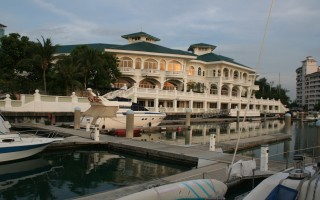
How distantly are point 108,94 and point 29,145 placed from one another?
85.3 feet

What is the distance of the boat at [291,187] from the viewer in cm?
595

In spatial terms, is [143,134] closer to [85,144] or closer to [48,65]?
[85,144]

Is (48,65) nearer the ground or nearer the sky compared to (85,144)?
nearer the sky

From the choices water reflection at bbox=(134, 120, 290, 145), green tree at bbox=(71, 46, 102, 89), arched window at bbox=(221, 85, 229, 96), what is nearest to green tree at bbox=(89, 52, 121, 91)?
green tree at bbox=(71, 46, 102, 89)

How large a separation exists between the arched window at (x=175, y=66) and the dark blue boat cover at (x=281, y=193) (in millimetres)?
53137

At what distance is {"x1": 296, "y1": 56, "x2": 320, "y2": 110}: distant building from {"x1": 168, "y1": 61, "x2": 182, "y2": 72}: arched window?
3910 inches

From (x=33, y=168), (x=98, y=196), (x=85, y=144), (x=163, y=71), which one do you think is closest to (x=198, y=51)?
(x=163, y=71)

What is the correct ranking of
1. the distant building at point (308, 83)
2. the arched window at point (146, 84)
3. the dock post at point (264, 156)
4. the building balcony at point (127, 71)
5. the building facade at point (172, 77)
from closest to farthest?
1. the dock post at point (264, 156)
2. the building facade at point (172, 77)
3. the building balcony at point (127, 71)
4. the arched window at point (146, 84)
5. the distant building at point (308, 83)

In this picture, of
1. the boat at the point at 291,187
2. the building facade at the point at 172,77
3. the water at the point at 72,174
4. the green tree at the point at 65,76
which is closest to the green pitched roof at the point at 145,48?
the building facade at the point at 172,77

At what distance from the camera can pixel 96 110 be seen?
29.3 m

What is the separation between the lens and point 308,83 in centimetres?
14762

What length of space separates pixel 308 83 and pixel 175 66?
109 metres

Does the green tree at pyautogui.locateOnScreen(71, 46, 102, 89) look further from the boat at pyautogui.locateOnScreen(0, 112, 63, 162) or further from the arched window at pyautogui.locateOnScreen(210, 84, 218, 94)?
the arched window at pyautogui.locateOnScreen(210, 84, 218, 94)

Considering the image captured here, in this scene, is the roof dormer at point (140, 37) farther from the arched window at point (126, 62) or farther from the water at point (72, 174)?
the water at point (72, 174)
